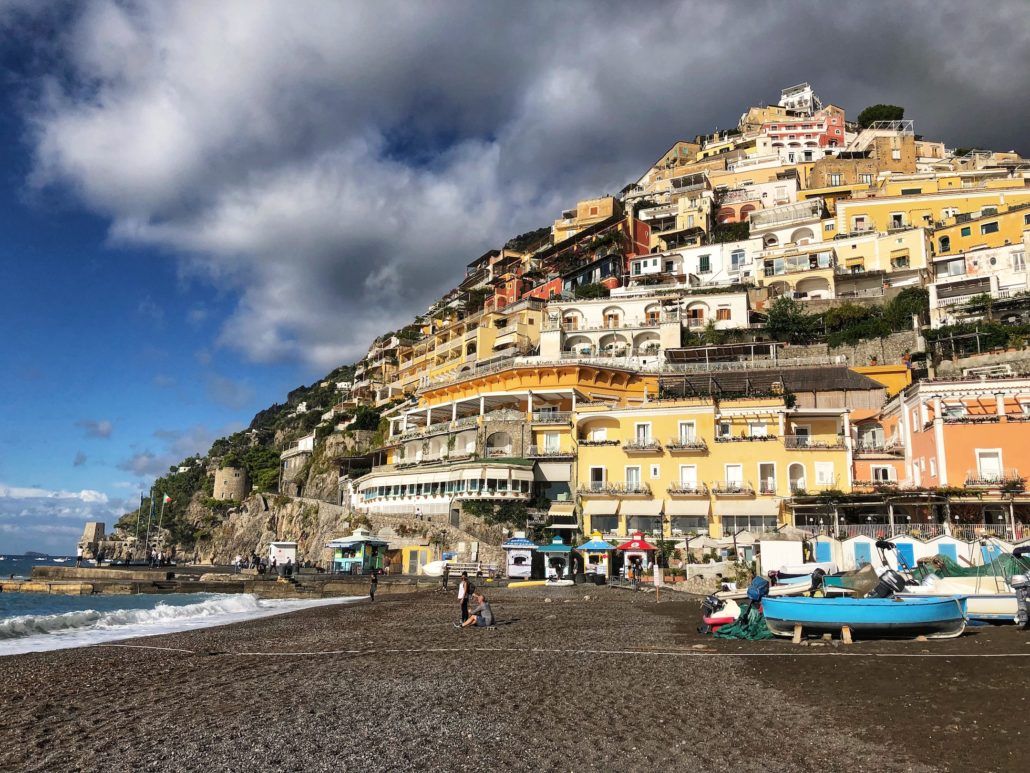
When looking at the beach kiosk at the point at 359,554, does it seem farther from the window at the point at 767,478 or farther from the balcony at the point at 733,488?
the window at the point at 767,478

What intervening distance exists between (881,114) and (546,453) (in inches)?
2696

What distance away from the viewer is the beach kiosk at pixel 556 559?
31828mm

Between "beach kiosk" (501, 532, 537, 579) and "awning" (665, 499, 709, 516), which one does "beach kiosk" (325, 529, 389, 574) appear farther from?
"awning" (665, 499, 709, 516)

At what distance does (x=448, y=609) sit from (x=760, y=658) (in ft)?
40.0

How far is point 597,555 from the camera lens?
1369 inches

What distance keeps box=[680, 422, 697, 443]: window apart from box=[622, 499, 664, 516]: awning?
3.43 metres

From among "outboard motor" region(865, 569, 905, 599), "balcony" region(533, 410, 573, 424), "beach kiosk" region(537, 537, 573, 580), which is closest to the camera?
"outboard motor" region(865, 569, 905, 599)

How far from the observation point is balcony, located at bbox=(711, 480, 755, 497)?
34.3 meters

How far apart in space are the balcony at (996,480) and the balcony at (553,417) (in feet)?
64.2

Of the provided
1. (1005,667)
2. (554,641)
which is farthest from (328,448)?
(1005,667)

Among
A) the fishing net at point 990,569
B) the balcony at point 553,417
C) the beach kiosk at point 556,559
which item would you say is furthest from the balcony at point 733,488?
the fishing net at point 990,569

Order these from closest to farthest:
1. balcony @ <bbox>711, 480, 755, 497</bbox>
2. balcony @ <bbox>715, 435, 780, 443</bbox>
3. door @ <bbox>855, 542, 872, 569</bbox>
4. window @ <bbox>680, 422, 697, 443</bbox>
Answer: door @ <bbox>855, 542, 872, 569</bbox>
balcony @ <bbox>711, 480, 755, 497</bbox>
balcony @ <bbox>715, 435, 780, 443</bbox>
window @ <bbox>680, 422, 697, 443</bbox>

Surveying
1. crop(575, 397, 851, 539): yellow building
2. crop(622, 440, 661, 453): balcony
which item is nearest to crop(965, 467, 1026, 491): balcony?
crop(575, 397, 851, 539): yellow building

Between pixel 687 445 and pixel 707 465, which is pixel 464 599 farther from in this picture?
pixel 707 465
